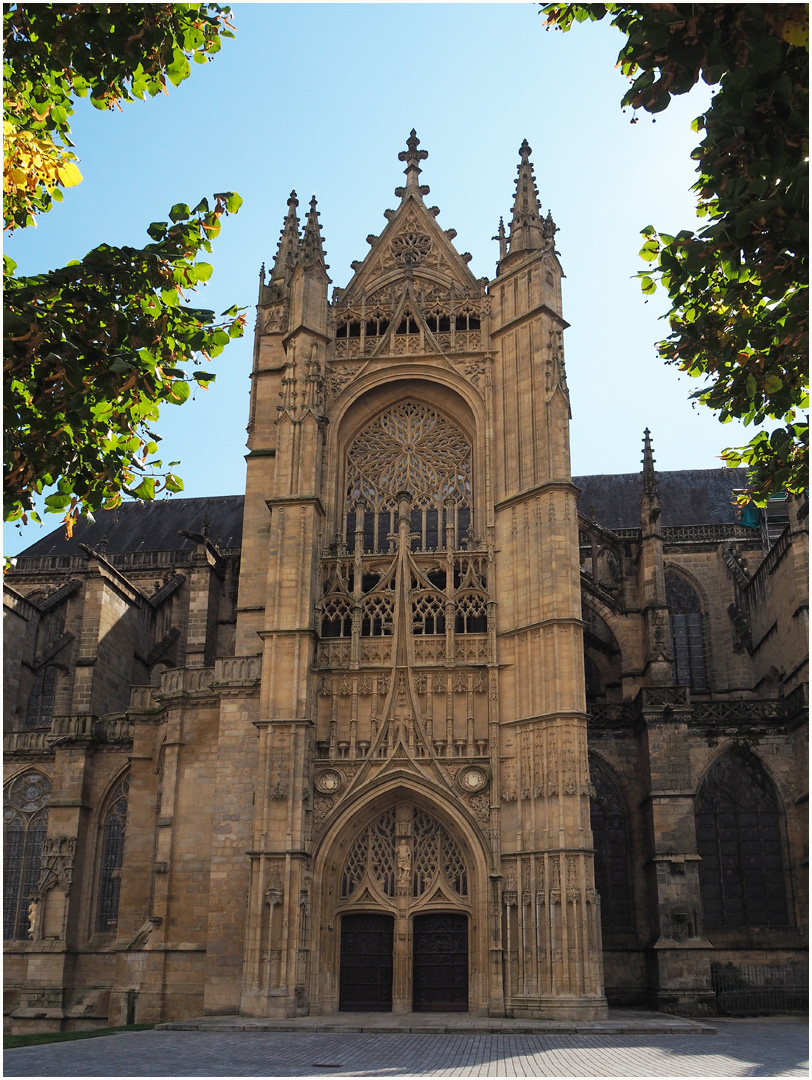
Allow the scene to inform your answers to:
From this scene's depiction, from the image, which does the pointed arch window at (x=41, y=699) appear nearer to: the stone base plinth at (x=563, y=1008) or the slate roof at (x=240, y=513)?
the slate roof at (x=240, y=513)

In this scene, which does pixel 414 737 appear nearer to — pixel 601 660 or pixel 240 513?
pixel 601 660

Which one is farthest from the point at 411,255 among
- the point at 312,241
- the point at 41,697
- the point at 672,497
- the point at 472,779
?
the point at 41,697

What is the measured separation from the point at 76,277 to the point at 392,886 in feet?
54.8

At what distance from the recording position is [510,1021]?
19516 millimetres

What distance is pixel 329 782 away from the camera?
22578 mm

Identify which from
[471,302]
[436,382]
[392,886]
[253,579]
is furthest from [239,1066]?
[471,302]

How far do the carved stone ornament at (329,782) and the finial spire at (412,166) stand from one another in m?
16.2

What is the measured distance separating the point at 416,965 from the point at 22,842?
1303 cm

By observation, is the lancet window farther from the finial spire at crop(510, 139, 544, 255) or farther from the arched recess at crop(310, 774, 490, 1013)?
the arched recess at crop(310, 774, 490, 1013)

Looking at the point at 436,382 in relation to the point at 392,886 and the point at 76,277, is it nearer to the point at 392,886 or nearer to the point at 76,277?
the point at 392,886

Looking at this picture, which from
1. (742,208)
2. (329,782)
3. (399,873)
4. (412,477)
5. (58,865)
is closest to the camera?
(742,208)

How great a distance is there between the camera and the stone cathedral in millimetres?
21484

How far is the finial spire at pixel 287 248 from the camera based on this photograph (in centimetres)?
2900

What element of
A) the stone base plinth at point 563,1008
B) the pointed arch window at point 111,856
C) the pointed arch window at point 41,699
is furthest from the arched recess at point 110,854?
the stone base plinth at point 563,1008
